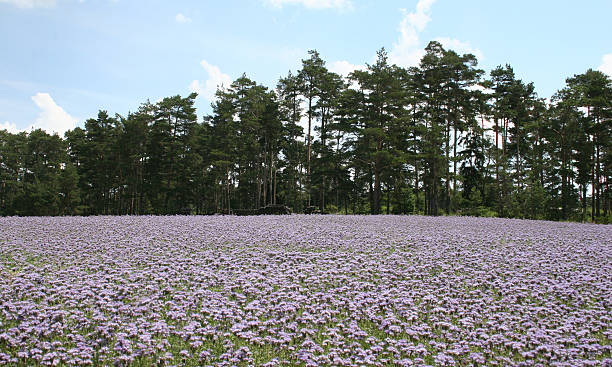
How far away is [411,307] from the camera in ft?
19.9

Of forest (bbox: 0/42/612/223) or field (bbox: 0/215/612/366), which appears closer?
field (bbox: 0/215/612/366)

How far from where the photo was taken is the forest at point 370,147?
31375mm

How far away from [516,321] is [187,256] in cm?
681

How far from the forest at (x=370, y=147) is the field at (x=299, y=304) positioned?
69.8 ft

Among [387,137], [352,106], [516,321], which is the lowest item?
[516,321]

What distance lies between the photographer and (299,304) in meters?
5.96

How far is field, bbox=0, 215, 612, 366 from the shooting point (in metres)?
4.65

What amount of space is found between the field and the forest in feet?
69.8

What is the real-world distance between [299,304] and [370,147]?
2482cm

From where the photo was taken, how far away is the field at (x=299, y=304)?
4648 millimetres

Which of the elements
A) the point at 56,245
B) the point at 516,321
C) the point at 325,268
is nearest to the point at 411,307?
the point at 516,321

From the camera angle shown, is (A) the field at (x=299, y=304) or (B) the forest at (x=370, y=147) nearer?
(A) the field at (x=299, y=304)

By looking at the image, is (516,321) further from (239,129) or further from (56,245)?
(239,129)

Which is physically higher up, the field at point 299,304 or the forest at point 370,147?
the forest at point 370,147
